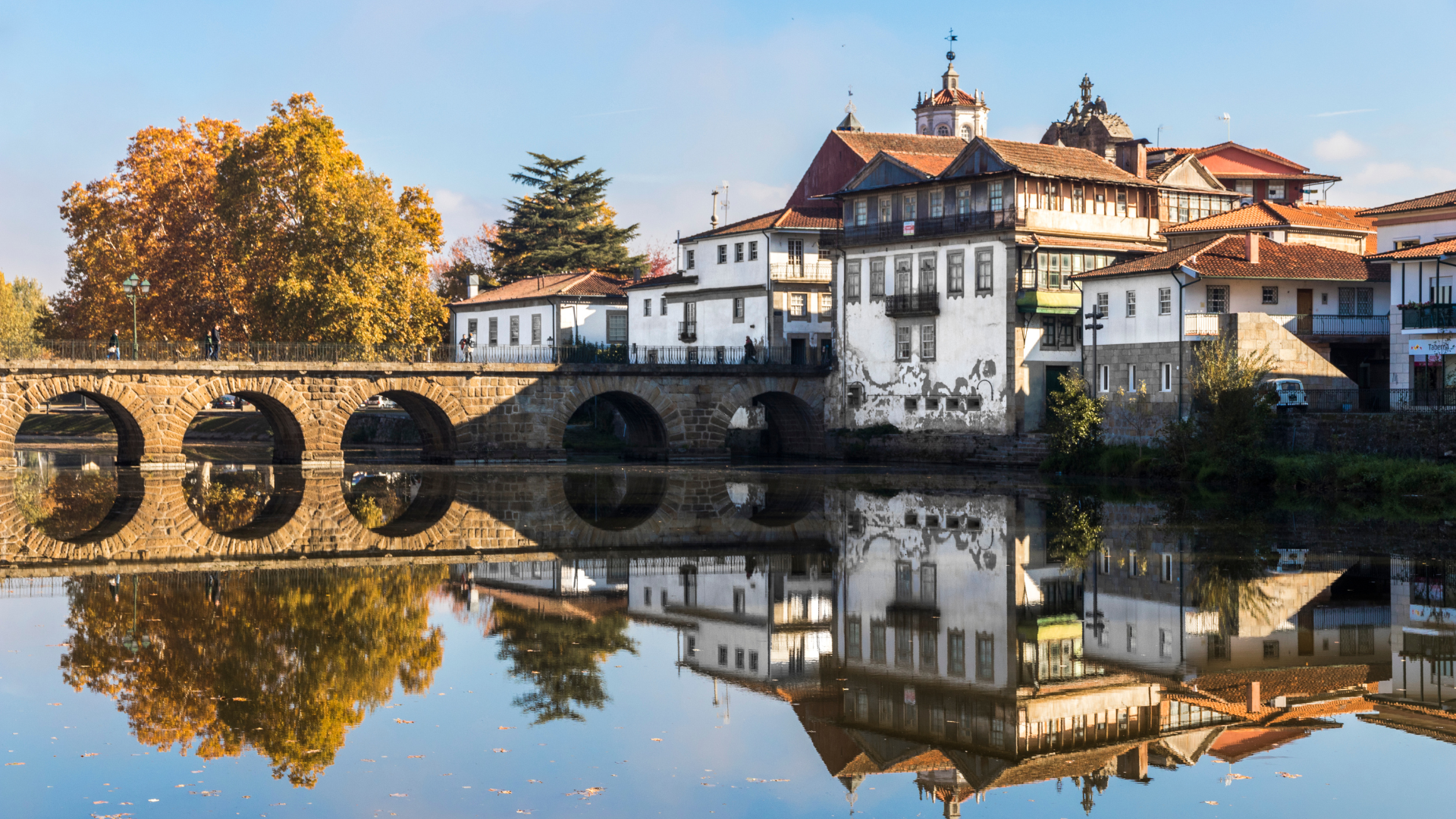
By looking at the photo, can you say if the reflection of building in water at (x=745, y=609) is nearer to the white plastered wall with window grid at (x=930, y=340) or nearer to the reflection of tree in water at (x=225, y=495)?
the reflection of tree in water at (x=225, y=495)

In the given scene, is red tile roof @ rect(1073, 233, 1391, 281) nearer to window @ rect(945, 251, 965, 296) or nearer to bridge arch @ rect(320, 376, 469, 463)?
window @ rect(945, 251, 965, 296)

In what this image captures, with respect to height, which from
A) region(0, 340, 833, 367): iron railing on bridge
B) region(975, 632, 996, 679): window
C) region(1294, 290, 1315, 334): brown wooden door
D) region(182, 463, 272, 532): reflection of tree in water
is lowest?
region(975, 632, 996, 679): window

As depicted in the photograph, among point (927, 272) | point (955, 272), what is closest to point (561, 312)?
point (927, 272)

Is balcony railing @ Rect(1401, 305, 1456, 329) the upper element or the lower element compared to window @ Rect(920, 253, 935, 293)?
lower

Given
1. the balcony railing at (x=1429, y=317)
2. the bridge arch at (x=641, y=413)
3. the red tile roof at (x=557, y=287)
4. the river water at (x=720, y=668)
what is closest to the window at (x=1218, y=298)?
the balcony railing at (x=1429, y=317)

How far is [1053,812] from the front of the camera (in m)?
11.3

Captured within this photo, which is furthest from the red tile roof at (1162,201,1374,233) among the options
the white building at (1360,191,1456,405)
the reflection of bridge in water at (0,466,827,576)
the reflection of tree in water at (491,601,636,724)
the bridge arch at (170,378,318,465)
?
the reflection of tree in water at (491,601,636,724)

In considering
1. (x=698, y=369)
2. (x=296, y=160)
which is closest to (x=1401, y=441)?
(x=698, y=369)

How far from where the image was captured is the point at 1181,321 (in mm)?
45188

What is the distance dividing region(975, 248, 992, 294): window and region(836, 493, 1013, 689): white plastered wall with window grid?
18.5m

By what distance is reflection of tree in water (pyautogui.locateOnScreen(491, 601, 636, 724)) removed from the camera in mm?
14445

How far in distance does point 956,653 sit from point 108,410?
41.7 meters

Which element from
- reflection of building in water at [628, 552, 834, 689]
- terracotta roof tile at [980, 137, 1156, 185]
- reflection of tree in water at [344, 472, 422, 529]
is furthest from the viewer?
terracotta roof tile at [980, 137, 1156, 185]

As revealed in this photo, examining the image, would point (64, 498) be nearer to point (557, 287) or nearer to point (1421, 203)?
point (557, 287)
